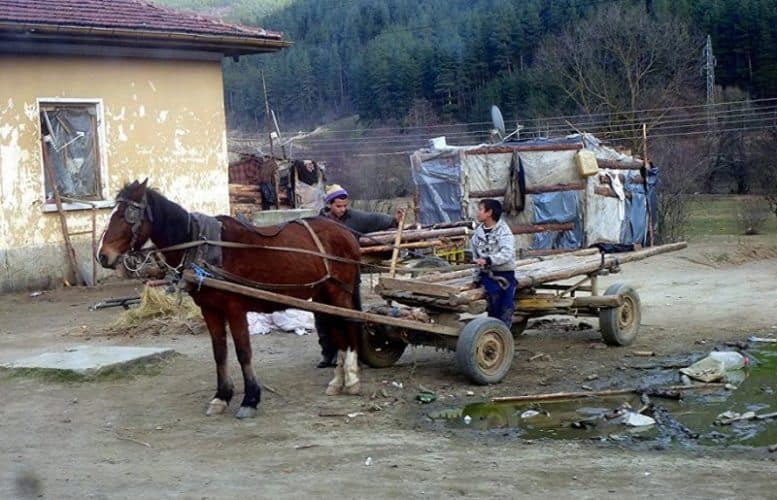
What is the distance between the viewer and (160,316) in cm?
1321

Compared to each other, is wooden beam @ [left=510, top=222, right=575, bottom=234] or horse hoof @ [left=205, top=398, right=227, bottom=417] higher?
wooden beam @ [left=510, top=222, right=575, bottom=234]

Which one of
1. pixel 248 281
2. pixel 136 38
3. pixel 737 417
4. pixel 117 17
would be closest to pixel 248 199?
pixel 136 38

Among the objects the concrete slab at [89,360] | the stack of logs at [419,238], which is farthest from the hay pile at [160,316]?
the stack of logs at [419,238]

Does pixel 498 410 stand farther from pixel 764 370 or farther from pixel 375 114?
pixel 375 114

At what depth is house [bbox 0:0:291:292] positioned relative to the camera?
16.2 meters

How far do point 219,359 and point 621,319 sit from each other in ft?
15.2

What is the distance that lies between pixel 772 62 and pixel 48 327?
123ft

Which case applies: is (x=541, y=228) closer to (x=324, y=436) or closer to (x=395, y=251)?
(x=395, y=251)

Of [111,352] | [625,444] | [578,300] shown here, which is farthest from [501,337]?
[111,352]

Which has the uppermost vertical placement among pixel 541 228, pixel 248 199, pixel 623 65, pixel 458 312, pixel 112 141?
pixel 623 65

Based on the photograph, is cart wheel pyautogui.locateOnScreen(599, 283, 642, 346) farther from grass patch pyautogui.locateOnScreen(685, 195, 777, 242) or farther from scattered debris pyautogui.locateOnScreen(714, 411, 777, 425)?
grass patch pyautogui.locateOnScreen(685, 195, 777, 242)

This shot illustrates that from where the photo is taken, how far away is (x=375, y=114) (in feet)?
150

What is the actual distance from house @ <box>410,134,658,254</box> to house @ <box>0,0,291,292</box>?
597cm

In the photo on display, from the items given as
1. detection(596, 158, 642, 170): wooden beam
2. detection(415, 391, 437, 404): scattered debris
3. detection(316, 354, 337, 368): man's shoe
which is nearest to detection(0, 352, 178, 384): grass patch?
detection(316, 354, 337, 368): man's shoe
